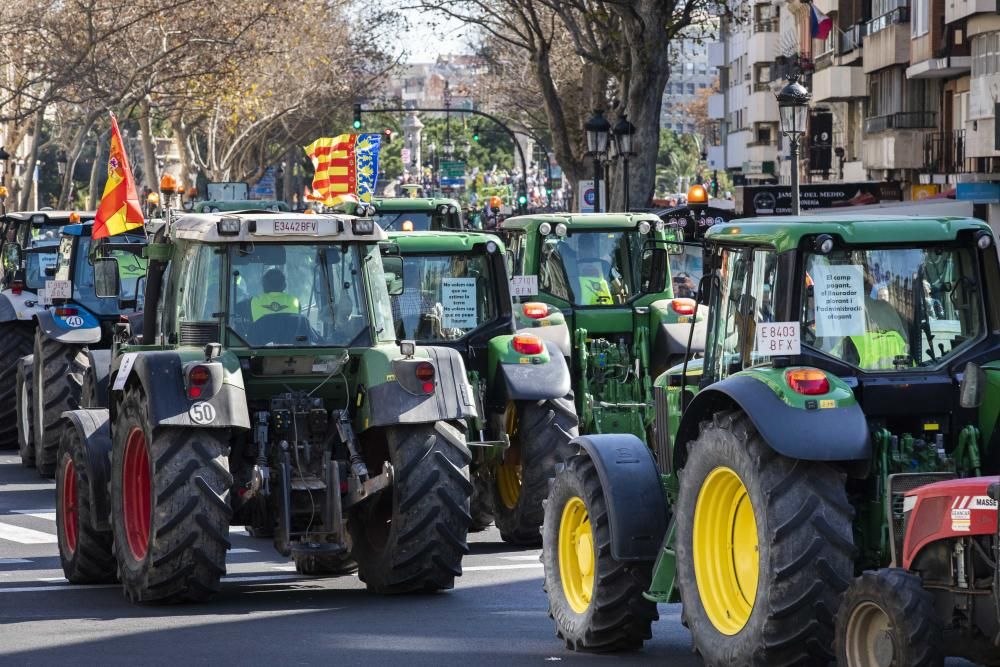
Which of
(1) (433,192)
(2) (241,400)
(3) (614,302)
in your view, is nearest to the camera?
(2) (241,400)

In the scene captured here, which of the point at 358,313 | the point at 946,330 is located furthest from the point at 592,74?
the point at 946,330

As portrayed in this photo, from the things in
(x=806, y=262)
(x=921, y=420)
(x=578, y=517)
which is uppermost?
(x=806, y=262)

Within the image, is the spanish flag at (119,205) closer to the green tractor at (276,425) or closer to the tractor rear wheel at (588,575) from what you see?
the green tractor at (276,425)

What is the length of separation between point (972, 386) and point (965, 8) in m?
34.1

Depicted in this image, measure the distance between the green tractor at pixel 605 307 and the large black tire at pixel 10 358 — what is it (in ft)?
17.0

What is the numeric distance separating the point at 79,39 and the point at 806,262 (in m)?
36.9

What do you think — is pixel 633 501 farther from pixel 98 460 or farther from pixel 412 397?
pixel 98 460

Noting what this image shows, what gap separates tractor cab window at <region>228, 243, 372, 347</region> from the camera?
1195 cm

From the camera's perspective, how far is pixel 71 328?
1919 cm

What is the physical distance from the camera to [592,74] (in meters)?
46.9

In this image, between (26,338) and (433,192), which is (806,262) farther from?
(433,192)

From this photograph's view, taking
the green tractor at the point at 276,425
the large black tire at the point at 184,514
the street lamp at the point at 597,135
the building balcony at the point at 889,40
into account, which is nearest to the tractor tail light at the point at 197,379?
the green tractor at the point at 276,425

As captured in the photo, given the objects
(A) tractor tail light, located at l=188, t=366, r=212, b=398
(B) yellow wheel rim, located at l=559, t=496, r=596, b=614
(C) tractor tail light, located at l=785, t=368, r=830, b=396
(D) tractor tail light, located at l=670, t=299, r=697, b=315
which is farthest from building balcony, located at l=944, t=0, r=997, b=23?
(C) tractor tail light, located at l=785, t=368, r=830, b=396

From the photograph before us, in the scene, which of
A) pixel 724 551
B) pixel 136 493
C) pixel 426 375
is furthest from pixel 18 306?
pixel 724 551
